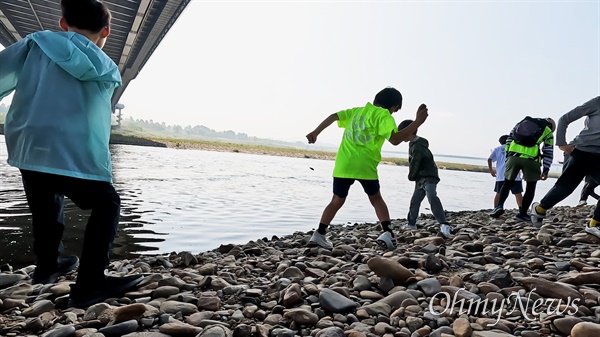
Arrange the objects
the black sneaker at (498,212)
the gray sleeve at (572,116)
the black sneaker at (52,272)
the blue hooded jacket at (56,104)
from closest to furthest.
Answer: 1. the blue hooded jacket at (56,104)
2. the black sneaker at (52,272)
3. the gray sleeve at (572,116)
4. the black sneaker at (498,212)

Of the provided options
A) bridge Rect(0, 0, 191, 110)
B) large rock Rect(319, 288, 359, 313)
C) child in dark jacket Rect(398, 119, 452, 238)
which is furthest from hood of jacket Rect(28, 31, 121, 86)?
bridge Rect(0, 0, 191, 110)

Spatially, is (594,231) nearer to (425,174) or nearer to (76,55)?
(425,174)

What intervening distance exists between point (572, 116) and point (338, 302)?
3897 millimetres

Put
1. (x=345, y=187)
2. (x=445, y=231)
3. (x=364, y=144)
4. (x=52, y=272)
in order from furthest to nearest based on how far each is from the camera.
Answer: (x=445, y=231)
(x=345, y=187)
(x=364, y=144)
(x=52, y=272)

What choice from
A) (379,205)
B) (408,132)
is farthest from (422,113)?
(379,205)

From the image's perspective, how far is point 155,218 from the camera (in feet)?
21.7

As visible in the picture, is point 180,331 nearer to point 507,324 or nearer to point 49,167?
point 49,167

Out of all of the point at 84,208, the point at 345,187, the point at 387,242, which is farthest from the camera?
the point at 387,242

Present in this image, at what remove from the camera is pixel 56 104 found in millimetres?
2127

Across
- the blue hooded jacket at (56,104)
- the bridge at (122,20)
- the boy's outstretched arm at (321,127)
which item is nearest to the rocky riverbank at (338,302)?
the blue hooded jacket at (56,104)

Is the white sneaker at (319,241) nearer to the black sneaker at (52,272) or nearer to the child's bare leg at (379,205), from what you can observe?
the child's bare leg at (379,205)

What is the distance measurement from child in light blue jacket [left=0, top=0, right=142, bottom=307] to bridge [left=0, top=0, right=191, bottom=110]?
53.3 feet

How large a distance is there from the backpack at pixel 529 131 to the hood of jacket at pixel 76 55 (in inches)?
220

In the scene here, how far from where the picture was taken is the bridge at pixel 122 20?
17.5 m
